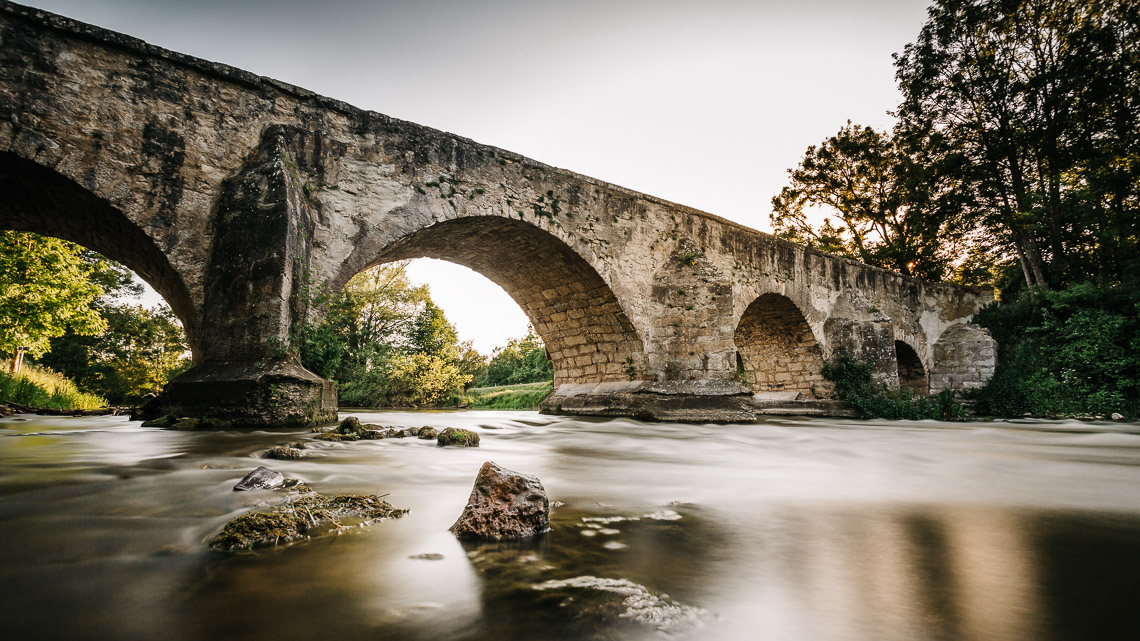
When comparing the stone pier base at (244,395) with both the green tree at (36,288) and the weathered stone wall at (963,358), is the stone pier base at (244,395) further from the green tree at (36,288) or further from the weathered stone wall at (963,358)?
the weathered stone wall at (963,358)

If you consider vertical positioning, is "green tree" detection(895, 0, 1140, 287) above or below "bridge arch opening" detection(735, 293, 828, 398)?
above

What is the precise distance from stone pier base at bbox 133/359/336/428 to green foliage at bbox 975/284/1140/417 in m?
15.3

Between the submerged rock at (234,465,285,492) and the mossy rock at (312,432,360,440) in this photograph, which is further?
the mossy rock at (312,432,360,440)

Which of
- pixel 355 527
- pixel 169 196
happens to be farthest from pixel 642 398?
pixel 355 527

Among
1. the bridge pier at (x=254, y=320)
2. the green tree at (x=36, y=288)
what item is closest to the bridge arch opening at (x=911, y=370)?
the bridge pier at (x=254, y=320)

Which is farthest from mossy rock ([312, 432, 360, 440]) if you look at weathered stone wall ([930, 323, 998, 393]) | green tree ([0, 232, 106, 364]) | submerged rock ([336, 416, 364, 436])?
weathered stone wall ([930, 323, 998, 393])

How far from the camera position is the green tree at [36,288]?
35.1ft

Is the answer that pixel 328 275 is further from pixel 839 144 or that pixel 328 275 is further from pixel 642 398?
pixel 839 144

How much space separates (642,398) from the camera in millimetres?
9258

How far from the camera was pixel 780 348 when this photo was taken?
13.7 meters

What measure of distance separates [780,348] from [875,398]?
2.55m

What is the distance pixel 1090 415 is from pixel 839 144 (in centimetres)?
1299

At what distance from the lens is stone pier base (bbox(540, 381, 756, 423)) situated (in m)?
8.93

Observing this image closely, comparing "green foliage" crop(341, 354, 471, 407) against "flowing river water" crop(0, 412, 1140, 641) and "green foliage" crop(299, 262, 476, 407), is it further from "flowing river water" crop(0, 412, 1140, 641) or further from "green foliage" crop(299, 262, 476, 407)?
"flowing river water" crop(0, 412, 1140, 641)
